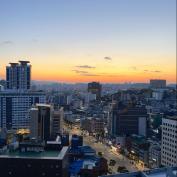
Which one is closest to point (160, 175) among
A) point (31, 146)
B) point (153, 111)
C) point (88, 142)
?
point (31, 146)

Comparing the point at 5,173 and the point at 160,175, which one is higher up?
the point at 160,175

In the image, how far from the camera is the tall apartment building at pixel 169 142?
10938 millimetres

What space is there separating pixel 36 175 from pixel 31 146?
71 centimetres

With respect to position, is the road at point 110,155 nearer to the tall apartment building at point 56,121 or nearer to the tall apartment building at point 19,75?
the tall apartment building at point 56,121

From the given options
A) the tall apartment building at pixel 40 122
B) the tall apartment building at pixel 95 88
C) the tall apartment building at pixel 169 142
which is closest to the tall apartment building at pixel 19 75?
the tall apartment building at pixel 40 122

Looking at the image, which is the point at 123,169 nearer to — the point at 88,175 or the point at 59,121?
the point at 88,175

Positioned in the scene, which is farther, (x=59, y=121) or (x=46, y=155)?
(x=59, y=121)

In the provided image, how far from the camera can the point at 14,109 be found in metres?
18.9

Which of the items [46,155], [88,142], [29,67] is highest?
[29,67]

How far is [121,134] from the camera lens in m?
18.8

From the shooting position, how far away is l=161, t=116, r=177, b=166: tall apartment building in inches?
431

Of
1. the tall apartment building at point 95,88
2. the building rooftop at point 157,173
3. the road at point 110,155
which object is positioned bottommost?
the road at point 110,155

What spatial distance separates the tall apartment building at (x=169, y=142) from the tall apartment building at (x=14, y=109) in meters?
8.70

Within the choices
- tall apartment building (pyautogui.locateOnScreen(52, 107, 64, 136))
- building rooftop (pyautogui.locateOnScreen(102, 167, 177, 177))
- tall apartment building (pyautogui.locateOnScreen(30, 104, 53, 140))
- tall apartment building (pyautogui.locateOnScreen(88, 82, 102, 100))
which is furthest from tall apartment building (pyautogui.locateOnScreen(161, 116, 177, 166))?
tall apartment building (pyautogui.locateOnScreen(88, 82, 102, 100))
